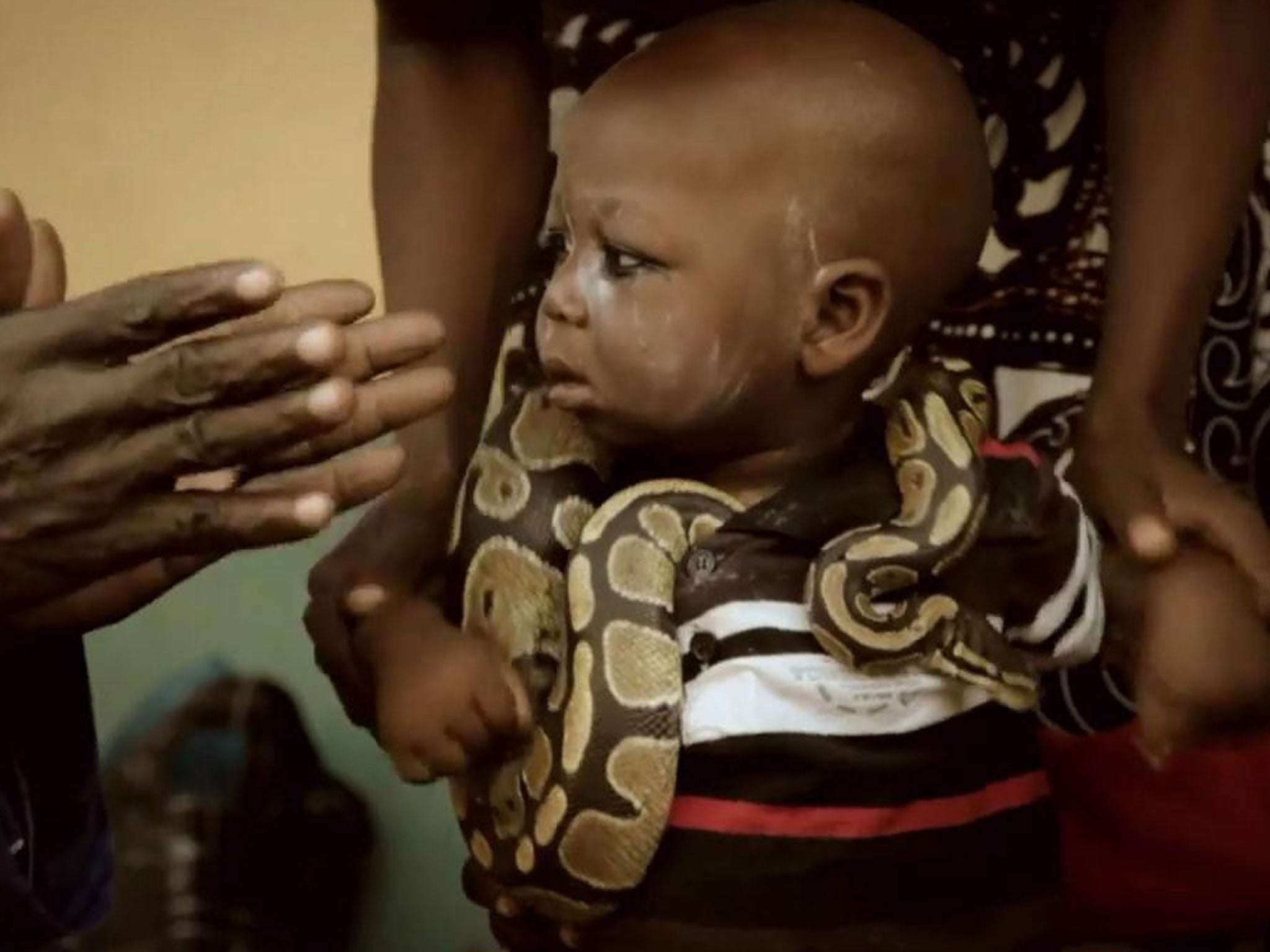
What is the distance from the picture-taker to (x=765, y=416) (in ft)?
2.74

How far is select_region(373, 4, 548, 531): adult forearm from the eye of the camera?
1.01 meters

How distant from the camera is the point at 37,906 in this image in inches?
30.8

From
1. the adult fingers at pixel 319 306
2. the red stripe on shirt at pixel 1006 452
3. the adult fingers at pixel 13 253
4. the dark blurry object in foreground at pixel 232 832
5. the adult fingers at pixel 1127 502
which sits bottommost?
the dark blurry object in foreground at pixel 232 832

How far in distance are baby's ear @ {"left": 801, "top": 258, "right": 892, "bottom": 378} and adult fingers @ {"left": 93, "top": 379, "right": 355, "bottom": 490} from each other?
0.27m

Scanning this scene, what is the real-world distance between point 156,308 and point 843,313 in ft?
1.14

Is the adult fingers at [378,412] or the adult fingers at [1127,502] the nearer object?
the adult fingers at [378,412]

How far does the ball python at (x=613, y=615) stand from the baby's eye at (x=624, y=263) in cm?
11

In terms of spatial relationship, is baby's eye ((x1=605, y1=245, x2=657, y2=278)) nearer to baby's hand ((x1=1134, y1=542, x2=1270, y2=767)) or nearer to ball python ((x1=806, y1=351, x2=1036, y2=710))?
ball python ((x1=806, y1=351, x2=1036, y2=710))

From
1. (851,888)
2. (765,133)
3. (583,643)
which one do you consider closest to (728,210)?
(765,133)

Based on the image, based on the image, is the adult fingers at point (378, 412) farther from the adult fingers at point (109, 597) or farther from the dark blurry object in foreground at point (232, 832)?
the dark blurry object in foreground at point (232, 832)

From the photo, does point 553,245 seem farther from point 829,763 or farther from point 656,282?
point 829,763

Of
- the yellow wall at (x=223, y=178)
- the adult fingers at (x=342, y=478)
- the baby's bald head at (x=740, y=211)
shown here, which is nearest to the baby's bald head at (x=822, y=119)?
the baby's bald head at (x=740, y=211)

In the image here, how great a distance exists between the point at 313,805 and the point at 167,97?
657 millimetres

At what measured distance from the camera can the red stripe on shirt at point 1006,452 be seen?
0.87m
